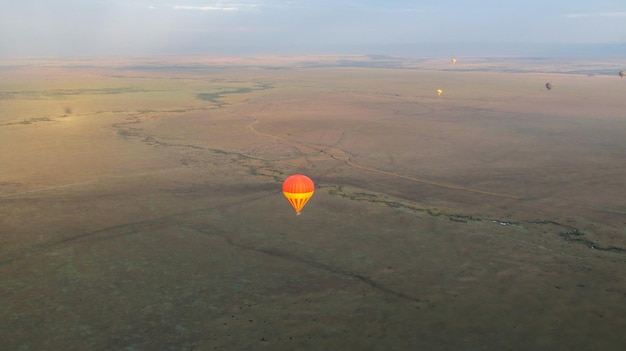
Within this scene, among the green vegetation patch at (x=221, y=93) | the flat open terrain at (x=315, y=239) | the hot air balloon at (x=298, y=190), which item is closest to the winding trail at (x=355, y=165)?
the flat open terrain at (x=315, y=239)

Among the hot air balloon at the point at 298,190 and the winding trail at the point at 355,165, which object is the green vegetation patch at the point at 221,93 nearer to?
the winding trail at the point at 355,165

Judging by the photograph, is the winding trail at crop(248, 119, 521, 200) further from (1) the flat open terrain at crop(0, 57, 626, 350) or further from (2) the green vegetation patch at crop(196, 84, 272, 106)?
(2) the green vegetation patch at crop(196, 84, 272, 106)

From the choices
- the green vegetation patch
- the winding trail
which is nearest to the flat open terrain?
the winding trail

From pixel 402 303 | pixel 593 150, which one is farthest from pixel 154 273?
pixel 593 150

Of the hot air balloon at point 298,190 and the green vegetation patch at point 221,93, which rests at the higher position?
the hot air balloon at point 298,190

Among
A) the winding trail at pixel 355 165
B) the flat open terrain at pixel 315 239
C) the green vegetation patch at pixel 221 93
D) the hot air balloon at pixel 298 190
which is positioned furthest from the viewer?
the green vegetation patch at pixel 221 93

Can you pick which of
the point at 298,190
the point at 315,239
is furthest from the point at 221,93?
the point at 315,239

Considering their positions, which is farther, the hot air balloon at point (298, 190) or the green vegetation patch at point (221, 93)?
the green vegetation patch at point (221, 93)

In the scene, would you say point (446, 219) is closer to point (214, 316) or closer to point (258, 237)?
point (258, 237)
